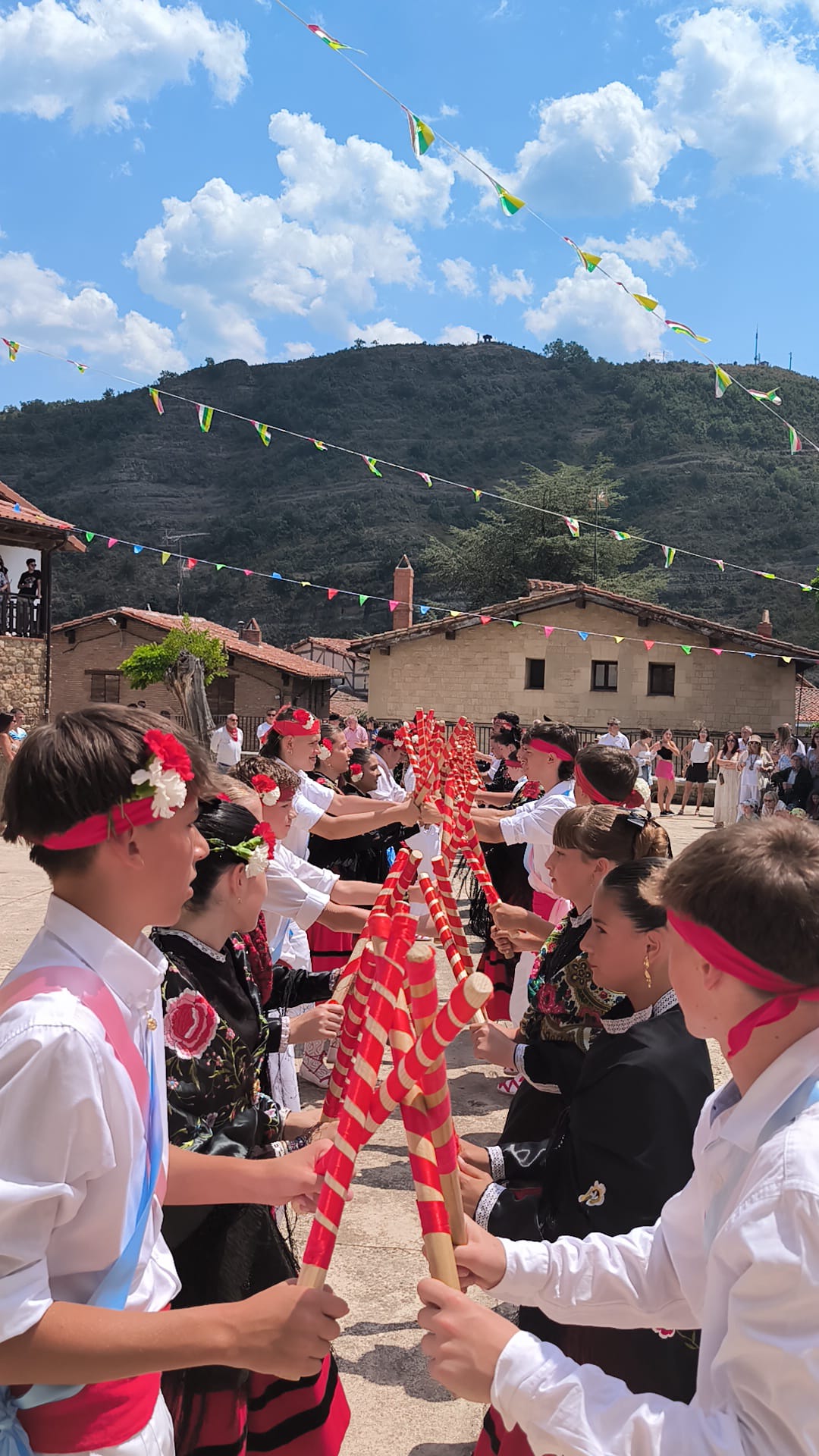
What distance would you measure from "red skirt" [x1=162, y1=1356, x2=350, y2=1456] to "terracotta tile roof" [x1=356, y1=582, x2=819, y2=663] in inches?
1102

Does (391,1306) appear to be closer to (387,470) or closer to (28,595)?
(28,595)

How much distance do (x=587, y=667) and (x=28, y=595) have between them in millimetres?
16196

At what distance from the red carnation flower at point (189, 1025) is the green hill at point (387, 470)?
56.1 metres

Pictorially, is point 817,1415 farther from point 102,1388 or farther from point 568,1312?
point 102,1388

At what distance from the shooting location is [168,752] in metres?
1.56

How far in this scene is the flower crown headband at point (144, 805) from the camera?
1.51m

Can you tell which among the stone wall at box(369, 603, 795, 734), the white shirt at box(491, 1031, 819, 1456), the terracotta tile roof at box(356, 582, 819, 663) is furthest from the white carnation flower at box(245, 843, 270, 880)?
the stone wall at box(369, 603, 795, 734)

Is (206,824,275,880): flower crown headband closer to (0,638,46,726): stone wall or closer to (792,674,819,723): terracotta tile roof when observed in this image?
(0,638,46,726): stone wall

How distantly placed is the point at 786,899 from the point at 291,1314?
0.82 m

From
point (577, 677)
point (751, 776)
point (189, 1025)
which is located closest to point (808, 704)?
point (577, 677)

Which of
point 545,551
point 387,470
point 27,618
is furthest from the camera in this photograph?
point 387,470

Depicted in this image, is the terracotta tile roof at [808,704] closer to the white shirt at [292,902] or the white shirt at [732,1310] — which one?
the white shirt at [292,902]

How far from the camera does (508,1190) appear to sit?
2238 mm

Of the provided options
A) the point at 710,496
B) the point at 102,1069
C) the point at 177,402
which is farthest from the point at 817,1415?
the point at 177,402
